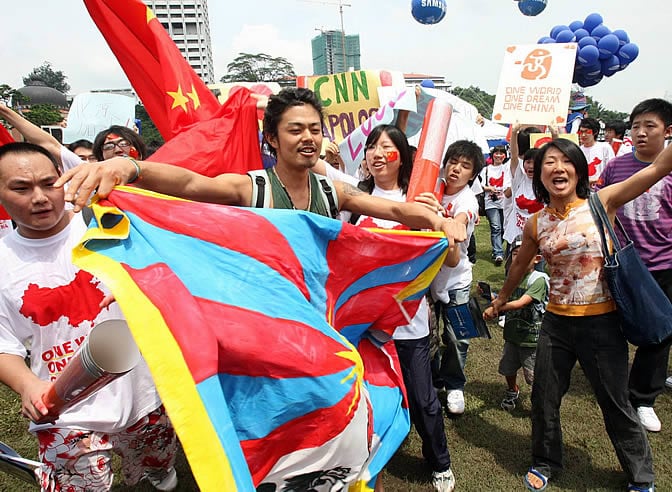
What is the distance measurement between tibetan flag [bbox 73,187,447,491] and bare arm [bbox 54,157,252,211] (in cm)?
6

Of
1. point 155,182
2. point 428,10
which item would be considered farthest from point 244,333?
point 428,10

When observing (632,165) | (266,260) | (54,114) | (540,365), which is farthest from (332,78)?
(54,114)

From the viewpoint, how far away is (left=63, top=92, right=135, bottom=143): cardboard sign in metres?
4.91

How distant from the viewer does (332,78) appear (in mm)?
5363

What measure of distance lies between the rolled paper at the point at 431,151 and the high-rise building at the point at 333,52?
63662 millimetres

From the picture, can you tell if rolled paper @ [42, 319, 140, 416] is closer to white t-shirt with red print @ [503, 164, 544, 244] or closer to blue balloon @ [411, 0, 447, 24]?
white t-shirt with red print @ [503, 164, 544, 244]

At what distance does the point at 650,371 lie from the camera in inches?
131

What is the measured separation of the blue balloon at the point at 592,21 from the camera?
13.1 m

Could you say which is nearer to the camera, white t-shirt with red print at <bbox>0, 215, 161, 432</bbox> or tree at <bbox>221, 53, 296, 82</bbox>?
white t-shirt with red print at <bbox>0, 215, 161, 432</bbox>

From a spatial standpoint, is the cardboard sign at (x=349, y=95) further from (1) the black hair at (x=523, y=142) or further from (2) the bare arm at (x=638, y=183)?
(2) the bare arm at (x=638, y=183)

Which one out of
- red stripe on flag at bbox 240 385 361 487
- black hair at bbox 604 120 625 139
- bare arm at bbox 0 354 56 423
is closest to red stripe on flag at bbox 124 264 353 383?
red stripe on flag at bbox 240 385 361 487

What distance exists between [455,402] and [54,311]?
108 inches

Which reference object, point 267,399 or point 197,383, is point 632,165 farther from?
point 197,383

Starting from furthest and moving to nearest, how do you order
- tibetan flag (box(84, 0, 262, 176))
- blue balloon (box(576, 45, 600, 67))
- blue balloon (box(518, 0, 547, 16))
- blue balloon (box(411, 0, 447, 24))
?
blue balloon (box(518, 0, 547, 16)) → blue balloon (box(411, 0, 447, 24)) → blue balloon (box(576, 45, 600, 67)) → tibetan flag (box(84, 0, 262, 176))
